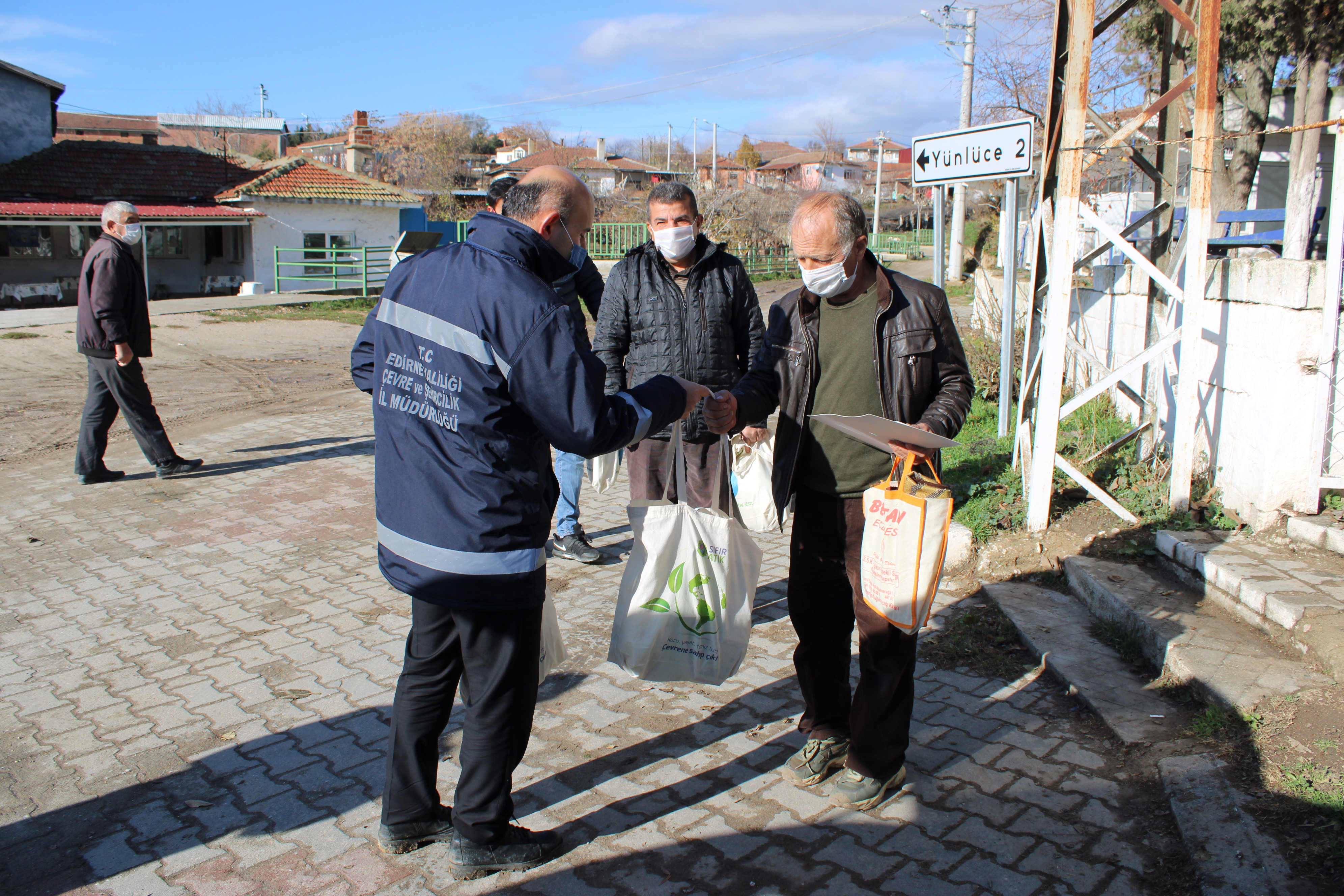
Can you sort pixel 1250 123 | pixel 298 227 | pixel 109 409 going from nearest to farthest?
pixel 109 409
pixel 1250 123
pixel 298 227

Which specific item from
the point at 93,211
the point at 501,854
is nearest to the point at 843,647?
the point at 501,854

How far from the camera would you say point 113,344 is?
6.78 metres

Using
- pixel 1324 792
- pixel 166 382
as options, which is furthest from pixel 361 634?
pixel 166 382

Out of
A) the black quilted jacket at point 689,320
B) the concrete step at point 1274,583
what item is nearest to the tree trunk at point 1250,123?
the concrete step at point 1274,583

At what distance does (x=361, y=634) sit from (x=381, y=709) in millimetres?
810

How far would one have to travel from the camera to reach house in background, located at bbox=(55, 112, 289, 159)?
5278cm

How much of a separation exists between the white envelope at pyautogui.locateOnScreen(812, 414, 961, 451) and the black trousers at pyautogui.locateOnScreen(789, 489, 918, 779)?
29cm

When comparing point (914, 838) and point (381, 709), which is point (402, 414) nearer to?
point (381, 709)

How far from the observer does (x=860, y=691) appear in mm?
3027

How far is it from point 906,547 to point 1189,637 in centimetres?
182

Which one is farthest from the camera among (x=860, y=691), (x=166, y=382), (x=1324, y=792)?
(x=166, y=382)

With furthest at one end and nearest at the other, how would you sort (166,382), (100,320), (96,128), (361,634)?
(96,128) < (166,382) < (100,320) < (361,634)

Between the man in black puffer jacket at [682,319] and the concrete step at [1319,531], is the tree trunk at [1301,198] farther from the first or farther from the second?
the man in black puffer jacket at [682,319]

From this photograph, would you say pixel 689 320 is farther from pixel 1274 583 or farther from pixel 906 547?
pixel 1274 583
